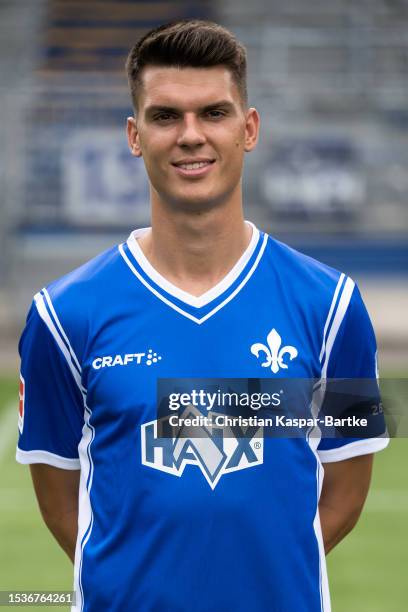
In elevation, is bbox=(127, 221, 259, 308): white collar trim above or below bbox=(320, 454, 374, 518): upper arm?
above

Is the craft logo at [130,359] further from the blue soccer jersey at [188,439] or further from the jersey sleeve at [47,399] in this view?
the jersey sleeve at [47,399]

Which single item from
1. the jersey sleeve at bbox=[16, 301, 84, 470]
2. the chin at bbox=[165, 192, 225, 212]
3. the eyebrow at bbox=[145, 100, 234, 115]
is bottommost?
the jersey sleeve at bbox=[16, 301, 84, 470]

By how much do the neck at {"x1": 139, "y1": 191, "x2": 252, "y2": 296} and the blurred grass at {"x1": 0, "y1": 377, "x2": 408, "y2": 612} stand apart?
11.9 feet

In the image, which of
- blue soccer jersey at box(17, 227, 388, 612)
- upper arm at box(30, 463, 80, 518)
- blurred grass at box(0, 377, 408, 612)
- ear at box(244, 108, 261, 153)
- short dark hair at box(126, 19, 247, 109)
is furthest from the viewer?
blurred grass at box(0, 377, 408, 612)

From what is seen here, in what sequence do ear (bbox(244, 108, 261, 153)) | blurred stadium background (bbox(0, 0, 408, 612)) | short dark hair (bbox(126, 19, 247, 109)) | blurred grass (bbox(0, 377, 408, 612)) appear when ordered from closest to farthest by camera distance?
1. short dark hair (bbox(126, 19, 247, 109))
2. ear (bbox(244, 108, 261, 153))
3. blurred grass (bbox(0, 377, 408, 612))
4. blurred stadium background (bbox(0, 0, 408, 612))

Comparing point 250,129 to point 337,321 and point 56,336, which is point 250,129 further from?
point 56,336

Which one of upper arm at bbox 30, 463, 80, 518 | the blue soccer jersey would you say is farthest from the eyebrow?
upper arm at bbox 30, 463, 80, 518

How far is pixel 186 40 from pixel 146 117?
206 millimetres

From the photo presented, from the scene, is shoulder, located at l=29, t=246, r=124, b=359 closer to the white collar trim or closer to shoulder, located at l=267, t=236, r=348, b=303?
the white collar trim

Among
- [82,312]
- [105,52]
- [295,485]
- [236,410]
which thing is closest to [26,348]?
[82,312]

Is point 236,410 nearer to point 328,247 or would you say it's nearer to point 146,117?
point 146,117

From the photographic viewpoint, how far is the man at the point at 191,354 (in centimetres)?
268

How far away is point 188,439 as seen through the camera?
9.00 ft

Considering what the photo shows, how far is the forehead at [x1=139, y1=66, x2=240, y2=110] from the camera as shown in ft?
8.98
